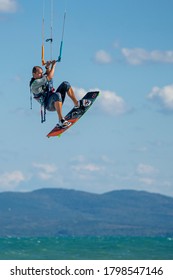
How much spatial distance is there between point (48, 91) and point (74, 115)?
1.67 meters

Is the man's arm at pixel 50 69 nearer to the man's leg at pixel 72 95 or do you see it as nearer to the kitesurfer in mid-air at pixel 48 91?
the kitesurfer in mid-air at pixel 48 91

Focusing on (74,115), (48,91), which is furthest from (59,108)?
(74,115)

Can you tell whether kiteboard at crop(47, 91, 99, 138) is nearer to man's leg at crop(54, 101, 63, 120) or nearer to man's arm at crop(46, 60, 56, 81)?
man's leg at crop(54, 101, 63, 120)

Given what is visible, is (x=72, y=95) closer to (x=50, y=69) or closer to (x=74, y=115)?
(x=74, y=115)

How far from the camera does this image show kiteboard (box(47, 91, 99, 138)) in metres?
29.9

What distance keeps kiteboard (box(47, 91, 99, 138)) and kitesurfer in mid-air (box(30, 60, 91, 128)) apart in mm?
190

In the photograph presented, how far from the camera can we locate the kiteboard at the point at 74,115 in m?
29.9

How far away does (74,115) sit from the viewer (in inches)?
1227

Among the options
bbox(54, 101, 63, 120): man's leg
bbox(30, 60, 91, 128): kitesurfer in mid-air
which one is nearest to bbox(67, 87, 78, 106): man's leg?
bbox(30, 60, 91, 128): kitesurfer in mid-air

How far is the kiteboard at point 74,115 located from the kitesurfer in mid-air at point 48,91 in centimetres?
19

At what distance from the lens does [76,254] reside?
9025 cm

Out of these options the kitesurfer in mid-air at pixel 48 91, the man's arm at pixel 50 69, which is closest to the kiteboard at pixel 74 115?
the kitesurfer in mid-air at pixel 48 91

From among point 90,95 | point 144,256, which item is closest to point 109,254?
point 144,256
